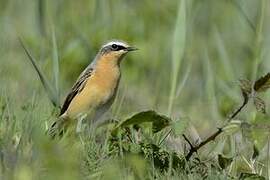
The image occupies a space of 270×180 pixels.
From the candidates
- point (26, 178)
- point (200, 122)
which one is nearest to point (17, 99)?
point (200, 122)

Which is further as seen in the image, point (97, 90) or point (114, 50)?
point (114, 50)

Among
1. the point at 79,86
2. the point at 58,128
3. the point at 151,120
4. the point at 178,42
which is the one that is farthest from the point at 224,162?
the point at 79,86

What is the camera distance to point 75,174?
468cm

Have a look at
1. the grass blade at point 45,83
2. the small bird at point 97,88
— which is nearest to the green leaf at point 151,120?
the grass blade at point 45,83

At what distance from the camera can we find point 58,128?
6.52 meters

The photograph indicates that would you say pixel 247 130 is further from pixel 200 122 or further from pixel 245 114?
pixel 200 122

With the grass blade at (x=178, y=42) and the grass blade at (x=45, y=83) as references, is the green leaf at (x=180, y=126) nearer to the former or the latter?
the grass blade at (x=45, y=83)

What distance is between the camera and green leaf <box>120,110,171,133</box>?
5.99 m

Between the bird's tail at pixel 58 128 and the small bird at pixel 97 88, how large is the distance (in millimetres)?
382

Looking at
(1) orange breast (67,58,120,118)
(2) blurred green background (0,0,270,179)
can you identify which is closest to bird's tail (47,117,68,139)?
(2) blurred green background (0,0,270,179)

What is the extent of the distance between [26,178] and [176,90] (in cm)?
372

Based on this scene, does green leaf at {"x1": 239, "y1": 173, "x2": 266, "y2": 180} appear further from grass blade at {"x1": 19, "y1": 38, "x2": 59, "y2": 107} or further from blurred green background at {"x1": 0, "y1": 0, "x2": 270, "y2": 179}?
grass blade at {"x1": 19, "y1": 38, "x2": 59, "y2": 107}

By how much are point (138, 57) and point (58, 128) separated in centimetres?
444

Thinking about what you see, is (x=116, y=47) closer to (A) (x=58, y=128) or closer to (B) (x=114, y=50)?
(B) (x=114, y=50)
